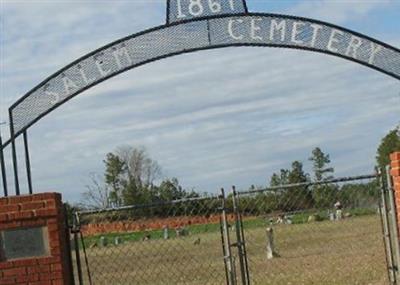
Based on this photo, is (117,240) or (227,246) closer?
(227,246)

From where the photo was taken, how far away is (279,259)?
22.1 meters

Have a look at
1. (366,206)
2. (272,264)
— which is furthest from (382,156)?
(366,206)

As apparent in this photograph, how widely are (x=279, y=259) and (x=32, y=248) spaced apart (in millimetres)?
13706

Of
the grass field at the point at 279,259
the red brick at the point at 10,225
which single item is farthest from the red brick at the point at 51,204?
the grass field at the point at 279,259

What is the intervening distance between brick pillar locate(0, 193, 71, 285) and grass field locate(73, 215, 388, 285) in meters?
7.05

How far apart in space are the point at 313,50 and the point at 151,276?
37.1 feet

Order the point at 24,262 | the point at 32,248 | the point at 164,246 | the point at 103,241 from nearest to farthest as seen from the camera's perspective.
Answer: the point at 24,262 → the point at 32,248 → the point at 164,246 → the point at 103,241

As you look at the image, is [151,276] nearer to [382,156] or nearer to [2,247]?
[2,247]

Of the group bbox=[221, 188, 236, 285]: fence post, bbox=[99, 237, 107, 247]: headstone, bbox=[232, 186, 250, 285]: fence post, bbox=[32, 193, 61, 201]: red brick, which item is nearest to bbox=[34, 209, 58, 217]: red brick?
bbox=[32, 193, 61, 201]: red brick

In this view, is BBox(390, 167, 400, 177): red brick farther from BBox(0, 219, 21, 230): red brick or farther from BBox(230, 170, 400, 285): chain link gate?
BBox(0, 219, 21, 230): red brick

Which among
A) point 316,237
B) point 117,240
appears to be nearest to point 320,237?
point 316,237

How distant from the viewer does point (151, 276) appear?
70.2 feet

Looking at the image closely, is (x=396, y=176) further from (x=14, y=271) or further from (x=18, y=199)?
(x=14, y=271)

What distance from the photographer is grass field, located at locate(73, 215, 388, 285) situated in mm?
17125
